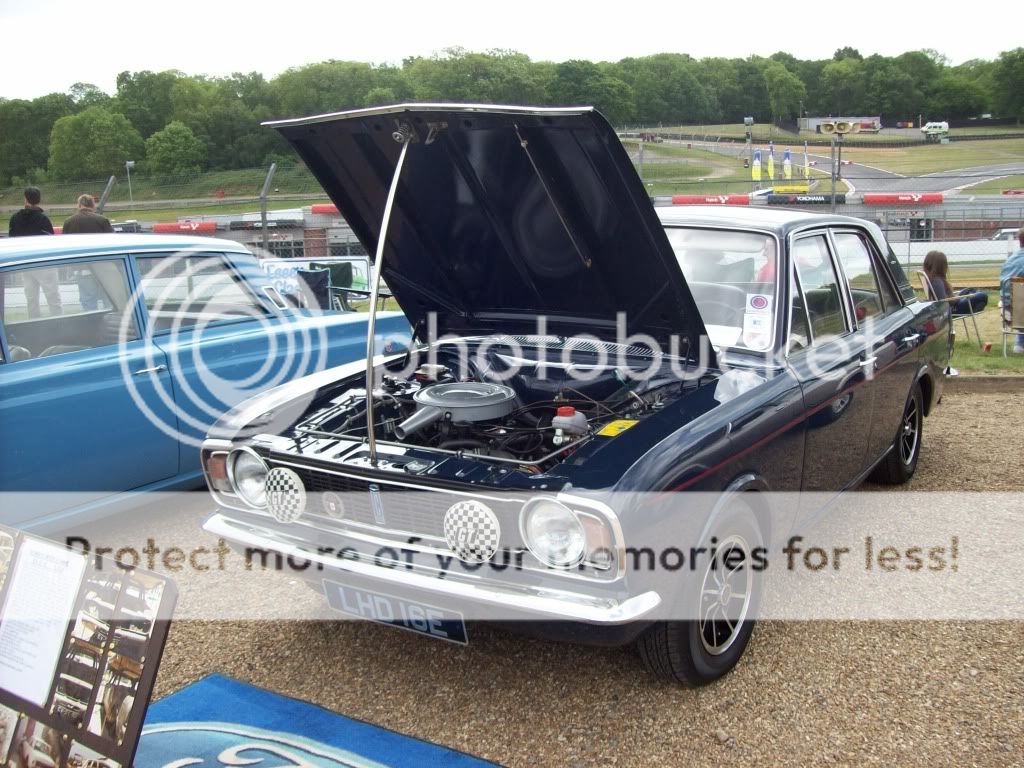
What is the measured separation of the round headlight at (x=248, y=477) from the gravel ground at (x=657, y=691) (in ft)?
2.11

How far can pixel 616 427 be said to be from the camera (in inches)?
119

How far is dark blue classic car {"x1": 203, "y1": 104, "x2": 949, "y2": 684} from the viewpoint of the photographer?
2643 millimetres

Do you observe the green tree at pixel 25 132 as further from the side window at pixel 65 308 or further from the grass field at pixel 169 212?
the side window at pixel 65 308

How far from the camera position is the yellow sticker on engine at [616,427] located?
9.67 ft

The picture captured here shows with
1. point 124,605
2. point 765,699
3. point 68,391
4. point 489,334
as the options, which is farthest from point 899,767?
point 68,391

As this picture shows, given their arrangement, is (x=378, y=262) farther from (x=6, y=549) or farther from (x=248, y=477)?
(x=6, y=549)

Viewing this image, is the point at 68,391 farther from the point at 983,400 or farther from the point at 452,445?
the point at 983,400

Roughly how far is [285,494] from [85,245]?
244 cm

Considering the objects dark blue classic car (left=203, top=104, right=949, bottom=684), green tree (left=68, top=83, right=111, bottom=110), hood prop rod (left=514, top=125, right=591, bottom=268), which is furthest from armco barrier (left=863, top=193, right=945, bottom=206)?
green tree (left=68, top=83, right=111, bottom=110)

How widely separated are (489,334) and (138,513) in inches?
93.2

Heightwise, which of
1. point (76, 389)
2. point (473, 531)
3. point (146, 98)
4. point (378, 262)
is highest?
point (146, 98)

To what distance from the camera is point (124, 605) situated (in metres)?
2.11

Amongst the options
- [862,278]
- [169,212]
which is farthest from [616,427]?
[169,212]

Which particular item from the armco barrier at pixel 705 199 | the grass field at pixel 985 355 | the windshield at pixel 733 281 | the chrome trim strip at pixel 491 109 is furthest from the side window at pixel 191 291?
the armco barrier at pixel 705 199
